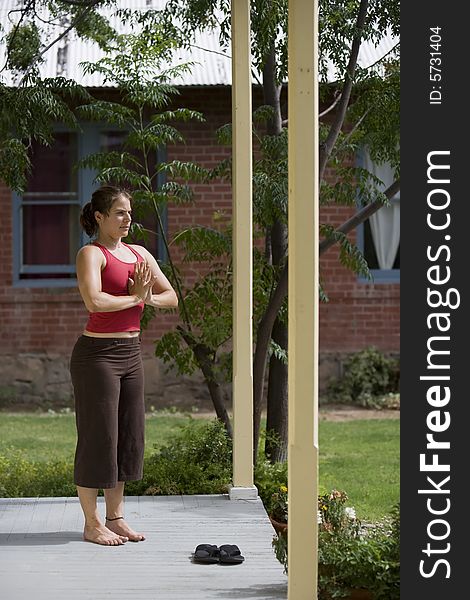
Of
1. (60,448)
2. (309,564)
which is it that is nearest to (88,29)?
(60,448)

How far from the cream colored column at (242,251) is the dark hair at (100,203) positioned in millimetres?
1325

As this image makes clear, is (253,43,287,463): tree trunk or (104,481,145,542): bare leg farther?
(253,43,287,463): tree trunk

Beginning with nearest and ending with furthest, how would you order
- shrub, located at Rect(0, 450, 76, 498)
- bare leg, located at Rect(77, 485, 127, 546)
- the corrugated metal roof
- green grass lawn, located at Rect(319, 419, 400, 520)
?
bare leg, located at Rect(77, 485, 127, 546) → shrub, located at Rect(0, 450, 76, 498) → green grass lawn, located at Rect(319, 419, 400, 520) → the corrugated metal roof

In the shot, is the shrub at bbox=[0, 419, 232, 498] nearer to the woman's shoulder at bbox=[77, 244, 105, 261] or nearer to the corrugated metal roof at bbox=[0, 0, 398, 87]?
the woman's shoulder at bbox=[77, 244, 105, 261]

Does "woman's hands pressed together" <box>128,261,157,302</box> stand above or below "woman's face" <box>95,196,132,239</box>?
below

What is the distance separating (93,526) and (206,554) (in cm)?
76

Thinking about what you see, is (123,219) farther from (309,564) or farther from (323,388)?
(323,388)

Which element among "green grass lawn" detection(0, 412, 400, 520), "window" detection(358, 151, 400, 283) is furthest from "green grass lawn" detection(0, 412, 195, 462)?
"window" detection(358, 151, 400, 283)

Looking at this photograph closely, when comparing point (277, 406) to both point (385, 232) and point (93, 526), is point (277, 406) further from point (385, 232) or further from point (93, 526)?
point (385, 232)

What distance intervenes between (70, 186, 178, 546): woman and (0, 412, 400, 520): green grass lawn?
3286 millimetres

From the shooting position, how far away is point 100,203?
651cm

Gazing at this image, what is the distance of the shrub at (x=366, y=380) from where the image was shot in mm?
14312

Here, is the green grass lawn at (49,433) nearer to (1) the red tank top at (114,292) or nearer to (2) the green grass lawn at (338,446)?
(2) the green grass lawn at (338,446)

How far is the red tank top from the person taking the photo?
21.1 ft
